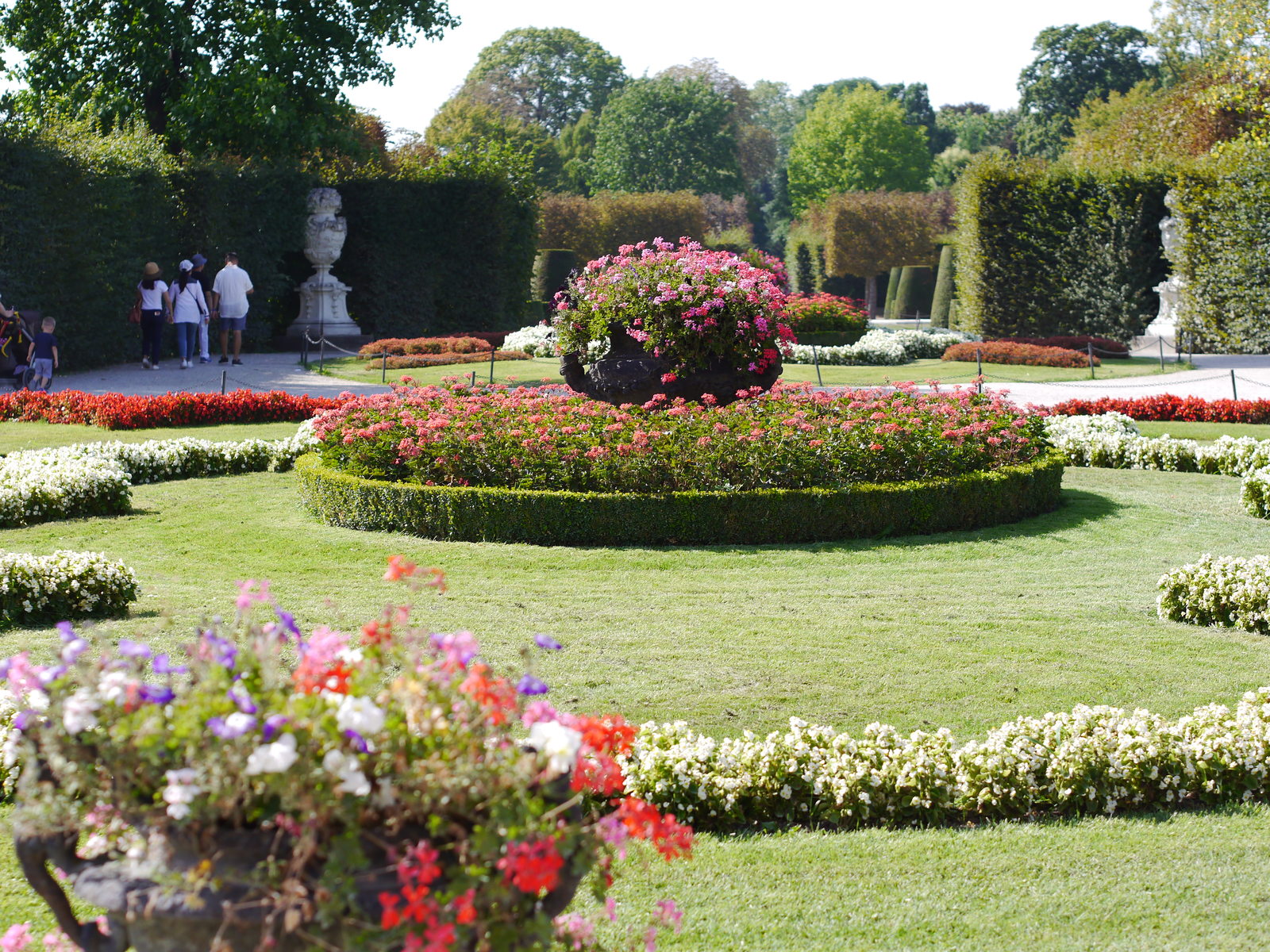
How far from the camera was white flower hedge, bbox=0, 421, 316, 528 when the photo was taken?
30.1 feet

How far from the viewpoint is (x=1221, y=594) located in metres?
6.47

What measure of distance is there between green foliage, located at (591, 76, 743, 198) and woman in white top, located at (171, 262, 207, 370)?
47.7 metres

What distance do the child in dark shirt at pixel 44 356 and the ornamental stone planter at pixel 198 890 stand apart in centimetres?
1635

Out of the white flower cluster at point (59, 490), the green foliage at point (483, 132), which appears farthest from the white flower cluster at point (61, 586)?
the green foliage at point (483, 132)

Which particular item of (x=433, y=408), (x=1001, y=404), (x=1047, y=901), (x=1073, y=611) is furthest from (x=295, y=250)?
(x=1047, y=901)

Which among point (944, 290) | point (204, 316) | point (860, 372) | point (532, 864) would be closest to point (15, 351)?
point (204, 316)

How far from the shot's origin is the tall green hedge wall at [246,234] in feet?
62.5

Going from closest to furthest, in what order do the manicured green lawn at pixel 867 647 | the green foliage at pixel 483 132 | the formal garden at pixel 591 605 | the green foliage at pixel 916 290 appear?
the formal garden at pixel 591 605 → the manicured green lawn at pixel 867 647 → the green foliage at pixel 916 290 → the green foliage at pixel 483 132

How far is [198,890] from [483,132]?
59718 millimetres

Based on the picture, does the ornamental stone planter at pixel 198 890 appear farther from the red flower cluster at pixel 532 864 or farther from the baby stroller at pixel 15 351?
the baby stroller at pixel 15 351

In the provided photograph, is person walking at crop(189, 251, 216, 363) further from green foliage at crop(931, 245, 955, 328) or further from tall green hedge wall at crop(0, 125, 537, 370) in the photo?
green foliage at crop(931, 245, 955, 328)

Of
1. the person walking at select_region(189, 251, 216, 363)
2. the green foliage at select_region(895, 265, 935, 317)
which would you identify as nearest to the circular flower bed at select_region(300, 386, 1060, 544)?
the person walking at select_region(189, 251, 216, 363)

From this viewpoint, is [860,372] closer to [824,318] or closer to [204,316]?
[824,318]

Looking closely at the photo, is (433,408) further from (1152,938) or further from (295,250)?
(295,250)
